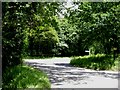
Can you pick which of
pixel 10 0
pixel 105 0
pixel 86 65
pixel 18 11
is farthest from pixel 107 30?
pixel 10 0

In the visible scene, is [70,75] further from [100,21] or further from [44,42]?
[44,42]

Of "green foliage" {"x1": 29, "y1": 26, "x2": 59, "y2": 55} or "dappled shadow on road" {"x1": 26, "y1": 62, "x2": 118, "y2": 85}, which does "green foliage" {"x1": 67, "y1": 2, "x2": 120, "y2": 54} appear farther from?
"green foliage" {"x1": 29, "y1": 26, "x2": 59, "y2": 55}

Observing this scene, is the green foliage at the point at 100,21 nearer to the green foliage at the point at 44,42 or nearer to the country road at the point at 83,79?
the country road at the point at 83,79

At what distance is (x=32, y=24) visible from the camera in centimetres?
1334

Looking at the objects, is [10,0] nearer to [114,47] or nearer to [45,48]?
[114,47]

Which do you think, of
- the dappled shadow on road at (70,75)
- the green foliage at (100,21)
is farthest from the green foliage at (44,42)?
the dappled shadow on road at (70,75)

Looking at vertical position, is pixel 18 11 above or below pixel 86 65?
above

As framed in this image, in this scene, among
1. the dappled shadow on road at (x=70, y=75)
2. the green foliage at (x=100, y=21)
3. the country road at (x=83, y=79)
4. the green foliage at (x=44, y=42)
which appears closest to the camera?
the country road at (x=83, y=79)

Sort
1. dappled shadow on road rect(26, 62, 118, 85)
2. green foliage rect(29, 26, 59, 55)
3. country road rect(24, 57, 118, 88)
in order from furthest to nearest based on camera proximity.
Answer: green foliage rect(29, 26, 59, 55) < dappled shadow on road rect(26, 62, 118, 85) < country road rect(24, 57, 118, 88)

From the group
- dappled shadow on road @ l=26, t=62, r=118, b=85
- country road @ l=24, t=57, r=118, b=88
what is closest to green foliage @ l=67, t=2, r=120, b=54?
dappled shadow on road @ l=26, t=62, r=118, b=85

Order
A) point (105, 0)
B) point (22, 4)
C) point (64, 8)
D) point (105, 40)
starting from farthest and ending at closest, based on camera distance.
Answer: point (105, 40), point (105, 0), point (64, 8), point (22, 4)

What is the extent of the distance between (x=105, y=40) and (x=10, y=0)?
46.5 feet

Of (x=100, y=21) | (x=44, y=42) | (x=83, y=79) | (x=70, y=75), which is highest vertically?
(x=100, y=21)

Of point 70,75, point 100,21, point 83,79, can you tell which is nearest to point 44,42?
point 100,21
